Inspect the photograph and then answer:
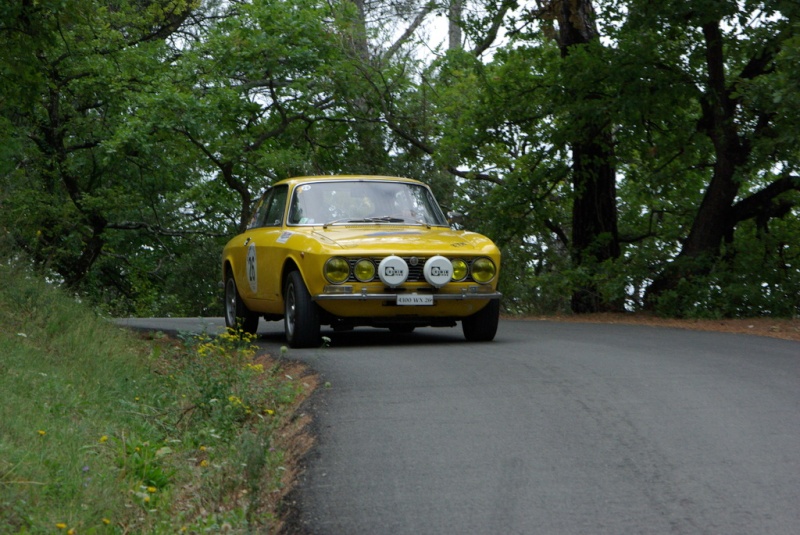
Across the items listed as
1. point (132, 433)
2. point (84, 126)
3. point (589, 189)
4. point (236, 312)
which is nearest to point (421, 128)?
point (589, 189)

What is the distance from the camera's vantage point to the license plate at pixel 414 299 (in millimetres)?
11570

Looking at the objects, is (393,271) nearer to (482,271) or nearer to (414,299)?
(414,299)

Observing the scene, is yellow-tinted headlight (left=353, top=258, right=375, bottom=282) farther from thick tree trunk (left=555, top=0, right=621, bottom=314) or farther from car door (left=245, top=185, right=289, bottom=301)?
thick tree trunk (left=555, top=0, right=621, bottom=314)

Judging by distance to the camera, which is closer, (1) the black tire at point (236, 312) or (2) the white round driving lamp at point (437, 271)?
(2) the white round driving lamp at point (437, 271)

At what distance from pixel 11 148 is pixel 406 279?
1230 cm

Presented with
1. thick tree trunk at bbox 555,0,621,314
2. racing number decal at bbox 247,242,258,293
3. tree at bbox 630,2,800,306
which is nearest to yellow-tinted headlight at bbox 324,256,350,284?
racing number decal at bbox 247,242,258,293

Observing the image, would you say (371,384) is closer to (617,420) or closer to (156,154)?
(617,420)

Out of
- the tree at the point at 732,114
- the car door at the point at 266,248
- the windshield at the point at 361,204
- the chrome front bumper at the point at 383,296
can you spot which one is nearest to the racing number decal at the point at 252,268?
the car door at the point at 266,248

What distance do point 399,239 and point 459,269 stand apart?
66cm

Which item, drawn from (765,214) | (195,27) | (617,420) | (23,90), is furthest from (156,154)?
(617,420)

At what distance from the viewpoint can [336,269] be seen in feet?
37.7

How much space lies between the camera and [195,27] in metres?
35.0

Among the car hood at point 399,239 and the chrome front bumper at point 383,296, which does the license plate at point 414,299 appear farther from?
the car hood at point 399,239

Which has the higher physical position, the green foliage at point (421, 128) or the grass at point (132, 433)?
the green foliage at point (421, 128)
